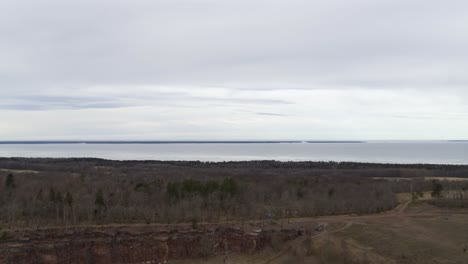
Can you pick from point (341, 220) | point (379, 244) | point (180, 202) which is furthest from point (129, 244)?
point (341, 220)

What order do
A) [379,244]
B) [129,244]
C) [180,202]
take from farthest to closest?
[180,202], [129,244], [379,244]

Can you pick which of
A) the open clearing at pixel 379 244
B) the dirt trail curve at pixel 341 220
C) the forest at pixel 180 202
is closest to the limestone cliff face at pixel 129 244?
the open clearing at pixel 379 244

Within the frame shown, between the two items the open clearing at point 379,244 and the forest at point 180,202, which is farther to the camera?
the forest at point 180,202

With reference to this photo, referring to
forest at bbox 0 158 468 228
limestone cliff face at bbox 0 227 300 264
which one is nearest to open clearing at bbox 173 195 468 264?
limestone cliff face at bbox 0 227 300 264

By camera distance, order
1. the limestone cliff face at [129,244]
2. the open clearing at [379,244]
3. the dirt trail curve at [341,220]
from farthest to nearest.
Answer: the dirt trail curve at [341,220] < the limestone cliff face at [129,244] < the open clearing at [379,244]

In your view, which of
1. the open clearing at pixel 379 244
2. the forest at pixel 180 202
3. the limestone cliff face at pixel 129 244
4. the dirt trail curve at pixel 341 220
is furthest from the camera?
the forest at pixel 180 202

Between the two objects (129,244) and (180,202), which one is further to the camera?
(180,202)

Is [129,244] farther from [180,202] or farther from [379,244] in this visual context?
[379,244]

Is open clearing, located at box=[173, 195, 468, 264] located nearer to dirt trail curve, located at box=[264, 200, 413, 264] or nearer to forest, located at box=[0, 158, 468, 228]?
dirt trail curve, located at box=[264, 200, 413, 264]

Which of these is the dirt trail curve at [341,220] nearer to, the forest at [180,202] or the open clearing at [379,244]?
the open clearing at [379,244]

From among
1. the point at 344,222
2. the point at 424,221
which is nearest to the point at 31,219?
the point at 344,222
